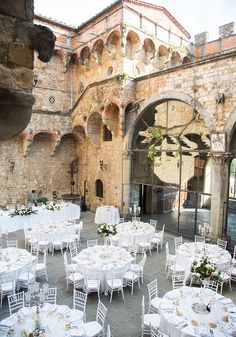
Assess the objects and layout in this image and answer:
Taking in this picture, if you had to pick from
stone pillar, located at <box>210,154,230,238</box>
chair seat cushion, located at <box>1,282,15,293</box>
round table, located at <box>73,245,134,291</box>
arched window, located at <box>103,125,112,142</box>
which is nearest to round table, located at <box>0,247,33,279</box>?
chair seat cushion, located at <box>1,282,15,293</box>

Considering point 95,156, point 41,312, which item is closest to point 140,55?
point 95,156

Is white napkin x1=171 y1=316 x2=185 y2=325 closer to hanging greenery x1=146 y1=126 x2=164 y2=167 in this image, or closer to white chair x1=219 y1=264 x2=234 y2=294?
white chair x1=219 y1=264 x2=234 y2=294

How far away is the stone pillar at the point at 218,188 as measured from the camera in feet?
34.4

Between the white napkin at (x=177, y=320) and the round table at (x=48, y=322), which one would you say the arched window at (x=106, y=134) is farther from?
the white napkin at (x=177, y=320)

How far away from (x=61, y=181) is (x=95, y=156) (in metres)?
3.35

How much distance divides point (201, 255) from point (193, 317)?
3494 millimetres

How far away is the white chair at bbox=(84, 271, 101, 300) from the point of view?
279 inches

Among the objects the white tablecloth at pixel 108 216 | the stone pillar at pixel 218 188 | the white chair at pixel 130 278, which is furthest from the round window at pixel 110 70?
the white chair at pixel 130 278

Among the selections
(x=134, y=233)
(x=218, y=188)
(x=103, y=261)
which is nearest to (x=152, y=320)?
(x=103, y=261)

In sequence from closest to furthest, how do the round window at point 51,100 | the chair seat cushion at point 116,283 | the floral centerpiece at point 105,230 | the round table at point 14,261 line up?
the chair seat cushion at point 116,283 → the round table at point 14,261 → the floral centerpiece at point 105,230 → the round window at point 51,100

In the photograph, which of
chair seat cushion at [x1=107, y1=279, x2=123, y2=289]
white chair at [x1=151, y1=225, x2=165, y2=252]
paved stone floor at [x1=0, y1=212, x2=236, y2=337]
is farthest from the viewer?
white chair at [x1=151, y1=225, x2=165, y2=252]

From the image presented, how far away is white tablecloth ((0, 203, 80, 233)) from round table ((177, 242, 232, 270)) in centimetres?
711

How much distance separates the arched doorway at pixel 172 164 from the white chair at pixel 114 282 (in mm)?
5344

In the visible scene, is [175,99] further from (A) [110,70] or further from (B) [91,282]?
(B) [91,282]
